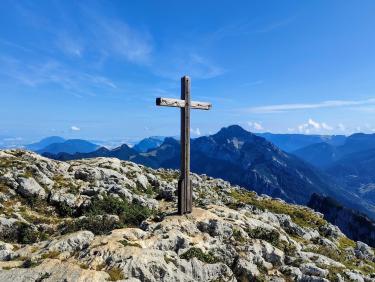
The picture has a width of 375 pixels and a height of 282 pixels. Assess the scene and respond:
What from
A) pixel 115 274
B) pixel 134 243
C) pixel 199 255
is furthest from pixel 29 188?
pixel 115 274

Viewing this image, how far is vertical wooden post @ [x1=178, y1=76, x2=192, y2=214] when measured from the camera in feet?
89.6

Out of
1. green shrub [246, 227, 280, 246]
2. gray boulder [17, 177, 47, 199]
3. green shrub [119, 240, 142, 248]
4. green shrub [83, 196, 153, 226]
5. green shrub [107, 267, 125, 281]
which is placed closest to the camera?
green shrub [107, 267, 125, 281]

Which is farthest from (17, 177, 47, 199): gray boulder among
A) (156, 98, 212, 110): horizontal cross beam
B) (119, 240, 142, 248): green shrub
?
(119, 240, 142, 248): green shrub

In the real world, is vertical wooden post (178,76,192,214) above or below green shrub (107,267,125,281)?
above

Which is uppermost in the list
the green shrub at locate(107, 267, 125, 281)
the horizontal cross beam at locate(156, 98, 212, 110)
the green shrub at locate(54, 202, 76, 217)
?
the horizontal cross beam at locate(156, 98, 212, 110)

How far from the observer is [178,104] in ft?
86.9

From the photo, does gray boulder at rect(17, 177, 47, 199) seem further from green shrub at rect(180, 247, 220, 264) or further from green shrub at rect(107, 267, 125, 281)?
green shrub at rect(107, 267, 125, 281)

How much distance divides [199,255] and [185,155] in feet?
25.9

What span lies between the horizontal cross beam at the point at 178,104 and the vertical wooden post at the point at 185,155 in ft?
1.71

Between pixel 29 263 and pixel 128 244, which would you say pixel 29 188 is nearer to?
pixel 29 263

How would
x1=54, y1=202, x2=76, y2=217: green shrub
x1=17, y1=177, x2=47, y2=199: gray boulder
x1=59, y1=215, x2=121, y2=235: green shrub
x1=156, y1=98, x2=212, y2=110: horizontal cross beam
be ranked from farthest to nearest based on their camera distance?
x1=17, y1=177, x2=47, y2=199: gray boulder
x1=54, y1=202, x2=76, y2=217: green shrub
x1=59, y1=215, x2=121, y2=235: green shrub
x1=156, y1=98, x2=212, y2=110: horizontal cross beam

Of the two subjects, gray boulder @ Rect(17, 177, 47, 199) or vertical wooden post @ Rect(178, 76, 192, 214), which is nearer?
vertical wooden post @ Rect(178, 76, 192, 214)

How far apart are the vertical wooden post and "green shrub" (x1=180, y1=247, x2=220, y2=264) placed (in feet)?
17.2

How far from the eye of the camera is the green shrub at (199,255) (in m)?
22.0
